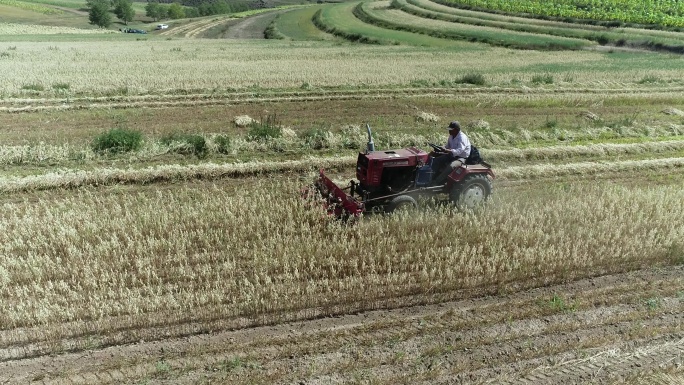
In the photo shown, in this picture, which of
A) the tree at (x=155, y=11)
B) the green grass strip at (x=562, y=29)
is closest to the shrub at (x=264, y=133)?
the green grass strip at (x=562, y=29)

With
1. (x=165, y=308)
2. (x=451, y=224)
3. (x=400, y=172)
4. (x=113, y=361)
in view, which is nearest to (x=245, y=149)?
(x=400, y=172)

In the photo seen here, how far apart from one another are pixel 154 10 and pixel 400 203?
298 ft

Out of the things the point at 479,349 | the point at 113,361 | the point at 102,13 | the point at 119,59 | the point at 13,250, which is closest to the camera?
the point at 113,361

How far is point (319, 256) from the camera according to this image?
8.59 meters

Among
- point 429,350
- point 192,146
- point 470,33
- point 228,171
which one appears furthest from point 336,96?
point 470,33

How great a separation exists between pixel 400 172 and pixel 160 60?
28.4m

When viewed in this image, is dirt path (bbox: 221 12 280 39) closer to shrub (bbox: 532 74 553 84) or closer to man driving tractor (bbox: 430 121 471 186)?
shrub (bbox: 532 74 553 84)

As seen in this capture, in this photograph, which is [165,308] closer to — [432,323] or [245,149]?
[432,323]

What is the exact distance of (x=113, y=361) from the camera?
6.22m

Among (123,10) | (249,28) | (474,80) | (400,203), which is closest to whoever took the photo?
(400,203)

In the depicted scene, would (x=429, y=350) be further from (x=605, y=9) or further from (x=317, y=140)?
(x=605, y=9)

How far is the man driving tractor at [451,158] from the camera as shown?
1025 cm

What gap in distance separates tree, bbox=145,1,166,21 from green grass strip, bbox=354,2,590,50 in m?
40.6

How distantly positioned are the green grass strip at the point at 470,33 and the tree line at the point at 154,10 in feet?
120
